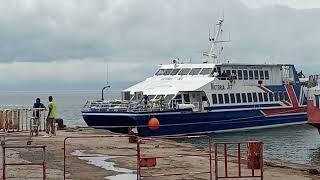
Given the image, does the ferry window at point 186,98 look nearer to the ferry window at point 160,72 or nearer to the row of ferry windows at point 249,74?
the row of ferry windows at point 249,74

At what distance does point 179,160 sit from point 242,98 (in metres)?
18.4

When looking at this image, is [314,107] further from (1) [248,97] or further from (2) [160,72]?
(2) [160,72]

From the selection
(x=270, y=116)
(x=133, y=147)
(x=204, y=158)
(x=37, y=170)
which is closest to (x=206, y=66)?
(x=270, y=116)

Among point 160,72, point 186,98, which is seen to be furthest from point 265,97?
point 186,98

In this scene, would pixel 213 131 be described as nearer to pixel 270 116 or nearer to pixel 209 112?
pixel 209 112

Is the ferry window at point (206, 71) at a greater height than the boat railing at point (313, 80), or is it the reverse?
the ferry window at point (206, 71)

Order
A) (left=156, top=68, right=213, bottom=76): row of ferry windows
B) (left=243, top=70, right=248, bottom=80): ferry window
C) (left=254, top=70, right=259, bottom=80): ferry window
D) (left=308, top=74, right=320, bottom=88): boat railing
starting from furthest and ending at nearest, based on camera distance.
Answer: (left=308, top=74, right=320, bottom=88): boat railing → (left=254, top=70, right=259, bottom=80): ferry window → (left=243, top=70, right=248, bottom=80): ferry window → (left=156, top=68, right=213, bottom=76): row of ferry windows

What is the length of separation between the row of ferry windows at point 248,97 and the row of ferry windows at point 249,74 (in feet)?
3.32

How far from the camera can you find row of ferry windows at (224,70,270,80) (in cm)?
3523

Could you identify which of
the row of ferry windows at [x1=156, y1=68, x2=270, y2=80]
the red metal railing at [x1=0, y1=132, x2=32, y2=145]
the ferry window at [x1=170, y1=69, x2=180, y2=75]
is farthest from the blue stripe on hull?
the red metal railing at [x1=0, y1=132, x2=32, y2=145]

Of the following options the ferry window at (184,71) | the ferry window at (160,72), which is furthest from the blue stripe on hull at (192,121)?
the ferry window at (160,72)

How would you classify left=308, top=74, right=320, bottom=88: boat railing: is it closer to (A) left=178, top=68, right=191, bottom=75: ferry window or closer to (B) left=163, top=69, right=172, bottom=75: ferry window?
(A) left=178, top=68, right=191, bottom=75: ferry window

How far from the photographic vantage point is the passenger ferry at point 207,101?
30.7 meters

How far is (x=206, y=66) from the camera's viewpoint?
34.4m
